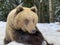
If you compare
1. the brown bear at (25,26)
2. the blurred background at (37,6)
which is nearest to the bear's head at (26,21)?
the brown bear at (25,26)

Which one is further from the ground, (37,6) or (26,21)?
(26,21)

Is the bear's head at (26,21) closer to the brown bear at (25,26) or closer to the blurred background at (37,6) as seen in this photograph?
the brown bear at (25,26)

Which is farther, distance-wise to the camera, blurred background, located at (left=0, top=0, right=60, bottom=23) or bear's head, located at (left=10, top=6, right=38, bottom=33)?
blurred background, located at (left=0, top=0, right=60, bottom=23)

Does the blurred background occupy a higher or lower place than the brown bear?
lower

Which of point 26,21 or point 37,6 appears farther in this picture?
point 37,6

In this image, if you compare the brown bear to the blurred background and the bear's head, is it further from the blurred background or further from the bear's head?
the blurred background

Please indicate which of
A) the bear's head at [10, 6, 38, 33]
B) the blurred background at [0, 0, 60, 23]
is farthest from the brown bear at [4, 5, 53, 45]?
the blurred background at [0, 0, 60, 23]

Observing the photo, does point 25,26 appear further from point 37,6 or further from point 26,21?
point 37,6

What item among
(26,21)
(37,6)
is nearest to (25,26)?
(26,21)

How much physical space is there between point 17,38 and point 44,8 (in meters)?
5.60

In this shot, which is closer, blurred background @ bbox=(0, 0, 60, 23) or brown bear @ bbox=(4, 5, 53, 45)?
brown bear @ bbox=(4, 5, 53, 45)

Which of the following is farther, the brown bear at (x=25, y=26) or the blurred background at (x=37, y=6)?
the blurred background at (x=37, y=6)

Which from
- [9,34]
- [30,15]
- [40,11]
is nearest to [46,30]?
[9,34]

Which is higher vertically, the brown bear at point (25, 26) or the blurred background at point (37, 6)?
the brown bear at point (25, 26)
